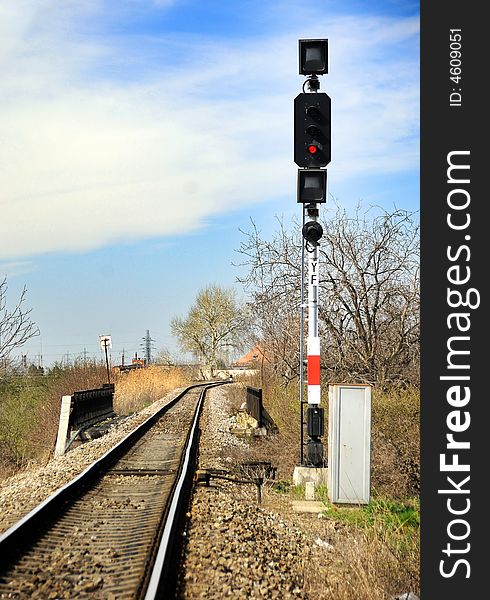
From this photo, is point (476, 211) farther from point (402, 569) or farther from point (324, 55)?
point (324, 55)

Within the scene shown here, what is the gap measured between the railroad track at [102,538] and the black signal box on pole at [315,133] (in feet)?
14.7

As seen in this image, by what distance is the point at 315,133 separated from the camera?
1002 centimetres

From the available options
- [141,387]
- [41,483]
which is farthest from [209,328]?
[41,483]

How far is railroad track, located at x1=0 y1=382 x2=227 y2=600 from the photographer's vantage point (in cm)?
600

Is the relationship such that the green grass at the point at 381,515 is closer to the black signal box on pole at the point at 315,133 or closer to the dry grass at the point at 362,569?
the dry grass at the point at 362,569

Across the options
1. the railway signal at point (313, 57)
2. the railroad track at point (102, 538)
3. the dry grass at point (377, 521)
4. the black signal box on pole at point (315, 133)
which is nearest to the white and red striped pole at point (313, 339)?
the black signal box on pole at point (315, 133)

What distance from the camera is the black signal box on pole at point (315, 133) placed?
1001cm

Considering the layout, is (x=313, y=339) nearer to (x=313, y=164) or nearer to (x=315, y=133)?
(x=313, y=164)

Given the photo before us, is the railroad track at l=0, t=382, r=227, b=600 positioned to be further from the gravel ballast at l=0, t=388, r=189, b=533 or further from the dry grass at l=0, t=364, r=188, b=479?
the dry grass at l=0, t=364, r=188, b=479

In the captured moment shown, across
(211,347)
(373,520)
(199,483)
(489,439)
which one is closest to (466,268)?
(489,439)

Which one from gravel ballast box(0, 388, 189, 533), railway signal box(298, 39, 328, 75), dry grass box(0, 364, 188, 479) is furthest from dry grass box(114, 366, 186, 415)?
railway signal box(298, 39, 328, 75)

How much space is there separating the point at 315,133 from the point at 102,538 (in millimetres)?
5500

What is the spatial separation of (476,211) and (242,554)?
3.60 meters

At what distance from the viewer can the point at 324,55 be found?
10266 mm
